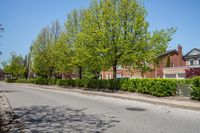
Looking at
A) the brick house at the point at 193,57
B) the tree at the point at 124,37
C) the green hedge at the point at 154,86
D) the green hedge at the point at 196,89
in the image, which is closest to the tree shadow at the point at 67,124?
the green hedge at the point at 196,89

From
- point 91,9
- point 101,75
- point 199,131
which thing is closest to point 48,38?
point 101,75

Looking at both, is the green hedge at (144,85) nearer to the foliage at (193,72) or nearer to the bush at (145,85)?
the bush at (145,85)

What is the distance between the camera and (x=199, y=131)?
7508 millimetres

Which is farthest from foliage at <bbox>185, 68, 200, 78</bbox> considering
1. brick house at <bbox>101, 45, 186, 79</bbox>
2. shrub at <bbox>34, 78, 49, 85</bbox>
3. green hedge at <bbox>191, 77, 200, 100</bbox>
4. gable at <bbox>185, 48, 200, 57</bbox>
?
shrub at <bbox>34, 78, 49, 85</bbox>

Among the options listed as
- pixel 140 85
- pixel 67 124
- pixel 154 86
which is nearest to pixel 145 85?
pixel 140 85

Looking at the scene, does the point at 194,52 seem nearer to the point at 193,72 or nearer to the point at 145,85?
the point at 193,72

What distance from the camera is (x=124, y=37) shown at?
24188mm

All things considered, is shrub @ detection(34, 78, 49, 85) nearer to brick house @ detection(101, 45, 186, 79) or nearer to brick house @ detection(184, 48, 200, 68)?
brick house @ detection(101, 45, 186, 79)

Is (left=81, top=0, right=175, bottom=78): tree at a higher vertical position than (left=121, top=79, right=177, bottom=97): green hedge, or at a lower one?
higher

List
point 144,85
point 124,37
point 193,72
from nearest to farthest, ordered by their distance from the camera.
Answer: point 144,85, point 124,37, point 193,72

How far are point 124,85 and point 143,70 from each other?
3640 millimetres

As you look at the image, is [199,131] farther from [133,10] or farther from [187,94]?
[133,10]

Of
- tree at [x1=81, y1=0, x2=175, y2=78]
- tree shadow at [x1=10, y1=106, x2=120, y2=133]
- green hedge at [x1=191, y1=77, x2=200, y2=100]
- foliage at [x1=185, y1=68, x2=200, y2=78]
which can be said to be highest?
tree at [x1=81, y1=0, x2=175, y2=78]

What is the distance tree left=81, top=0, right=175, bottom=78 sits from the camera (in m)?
23.7
